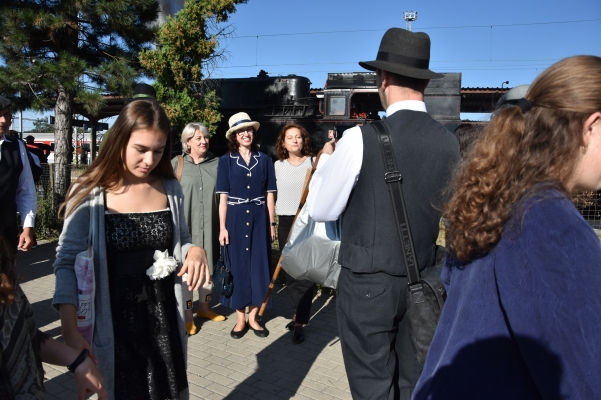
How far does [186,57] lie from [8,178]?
5915 mm

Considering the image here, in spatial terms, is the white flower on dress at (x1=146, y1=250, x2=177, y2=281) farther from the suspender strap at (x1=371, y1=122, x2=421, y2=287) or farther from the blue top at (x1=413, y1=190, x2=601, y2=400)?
the blue top at (x1=413, y1=190, x2=601, y2=400)

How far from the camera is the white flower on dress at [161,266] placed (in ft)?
7.07

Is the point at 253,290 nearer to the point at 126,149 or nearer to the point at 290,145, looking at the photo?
the point at 290,145

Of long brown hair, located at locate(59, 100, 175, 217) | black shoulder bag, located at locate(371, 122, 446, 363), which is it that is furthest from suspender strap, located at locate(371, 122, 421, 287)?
long brown hair, located at locate(59, 100, 175, 217)

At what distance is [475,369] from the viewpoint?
120 cm

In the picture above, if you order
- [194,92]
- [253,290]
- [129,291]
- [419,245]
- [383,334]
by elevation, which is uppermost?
[194,92]

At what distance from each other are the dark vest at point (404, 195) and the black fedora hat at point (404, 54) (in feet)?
0.70

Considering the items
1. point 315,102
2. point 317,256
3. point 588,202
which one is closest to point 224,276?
point 317,256

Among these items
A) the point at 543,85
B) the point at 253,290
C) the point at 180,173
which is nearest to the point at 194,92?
the point at 180,173

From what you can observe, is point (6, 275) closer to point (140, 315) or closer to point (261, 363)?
point (140, 315)

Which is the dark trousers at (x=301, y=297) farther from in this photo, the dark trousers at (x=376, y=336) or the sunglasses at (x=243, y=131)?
the dark trousers at (x=376, y=336)

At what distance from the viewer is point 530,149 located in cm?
120

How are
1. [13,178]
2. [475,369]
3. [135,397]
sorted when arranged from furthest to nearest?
[13,178]
[135,397]
[475,369]

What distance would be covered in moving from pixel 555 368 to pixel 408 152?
4.23ft
